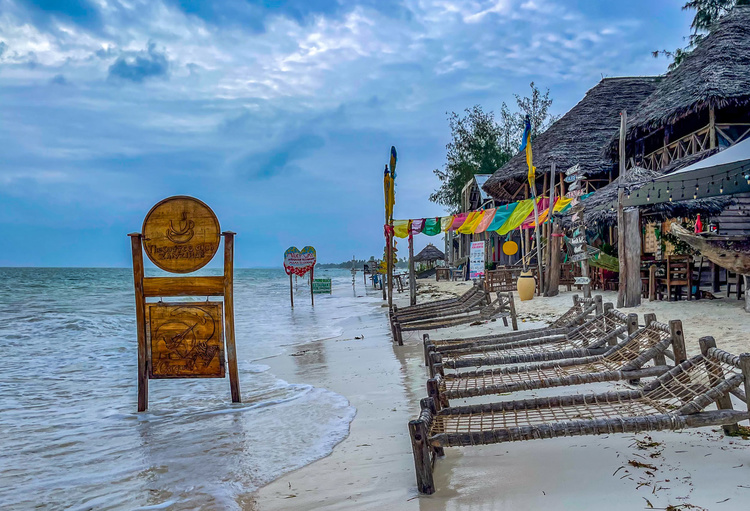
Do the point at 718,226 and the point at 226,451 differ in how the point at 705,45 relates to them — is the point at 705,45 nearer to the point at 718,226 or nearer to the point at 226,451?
the point at 718,226

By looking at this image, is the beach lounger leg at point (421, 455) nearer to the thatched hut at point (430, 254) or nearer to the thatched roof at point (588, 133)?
the thatched roof at point (588, 133)

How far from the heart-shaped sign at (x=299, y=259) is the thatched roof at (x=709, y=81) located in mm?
11009

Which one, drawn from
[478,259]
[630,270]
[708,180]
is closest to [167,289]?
[630,270]

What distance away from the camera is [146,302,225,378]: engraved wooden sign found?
4.73 meters

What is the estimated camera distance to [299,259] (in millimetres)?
19141

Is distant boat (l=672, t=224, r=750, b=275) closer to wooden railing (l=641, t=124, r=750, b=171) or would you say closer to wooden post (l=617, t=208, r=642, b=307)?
wooden post (l=617, t=208, r=642, b=307)

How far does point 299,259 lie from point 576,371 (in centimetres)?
1603

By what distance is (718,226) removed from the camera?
11414mm

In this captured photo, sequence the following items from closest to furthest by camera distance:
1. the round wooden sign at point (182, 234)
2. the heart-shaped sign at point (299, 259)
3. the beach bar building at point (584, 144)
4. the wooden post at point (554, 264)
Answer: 1. the round wooden sign at point (182, 234)
2. the wooden post at point (554, 264)
3. the beach bar building at point (584, 144)
4. the heart-shaped sign at point (299, 259)

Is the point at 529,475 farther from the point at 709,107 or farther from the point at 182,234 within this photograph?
the point at 709,107

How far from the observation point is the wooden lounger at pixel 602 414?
248cm

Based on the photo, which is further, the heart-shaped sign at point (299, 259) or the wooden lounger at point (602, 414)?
the heart-shaped sign at point (299, 259)

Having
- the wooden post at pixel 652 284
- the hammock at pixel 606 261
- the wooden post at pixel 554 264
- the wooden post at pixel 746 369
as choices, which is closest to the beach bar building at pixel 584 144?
the wooden post at pixel 554 264

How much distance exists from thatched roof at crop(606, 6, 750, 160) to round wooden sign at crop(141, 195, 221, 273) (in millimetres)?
10795
